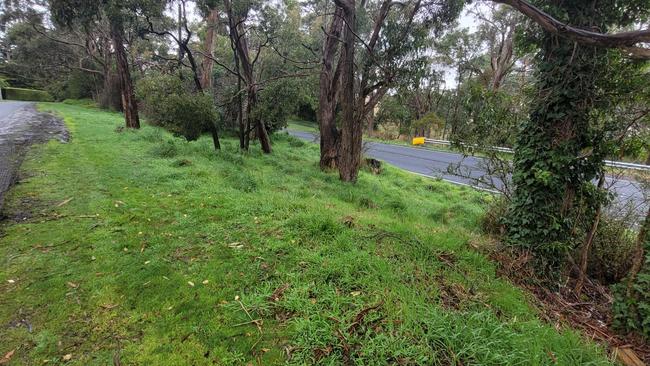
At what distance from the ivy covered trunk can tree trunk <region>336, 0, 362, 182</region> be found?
16.6 feet

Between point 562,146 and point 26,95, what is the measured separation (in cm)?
5123

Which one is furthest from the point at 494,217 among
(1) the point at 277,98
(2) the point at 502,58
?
(2) the point at 502,58

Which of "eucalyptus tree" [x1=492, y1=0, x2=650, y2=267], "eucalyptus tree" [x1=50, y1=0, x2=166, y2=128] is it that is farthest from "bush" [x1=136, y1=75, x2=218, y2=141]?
"eucalyptus tree" [x1=492, y1=0, x2=650, y2=267]

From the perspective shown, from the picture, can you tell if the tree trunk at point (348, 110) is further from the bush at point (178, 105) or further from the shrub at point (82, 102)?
the shrub at point (82, 102)

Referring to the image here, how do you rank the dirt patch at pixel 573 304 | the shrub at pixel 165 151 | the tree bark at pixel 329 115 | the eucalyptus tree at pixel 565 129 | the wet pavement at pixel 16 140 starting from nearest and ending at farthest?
the dirt patch at pixel 573 304 → the eucalyptus tree at pixel 565 129 → the wet pavement at pixel 16 140 → the shrub at pixel 165 151 → the tree bark at pixel 329 115

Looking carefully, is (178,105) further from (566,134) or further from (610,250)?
(610,250)

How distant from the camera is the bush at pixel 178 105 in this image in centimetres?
945

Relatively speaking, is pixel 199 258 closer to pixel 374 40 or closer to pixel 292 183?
pixel 292 183

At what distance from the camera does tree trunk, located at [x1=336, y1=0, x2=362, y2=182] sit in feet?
26.8

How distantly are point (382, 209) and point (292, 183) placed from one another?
2.54 m

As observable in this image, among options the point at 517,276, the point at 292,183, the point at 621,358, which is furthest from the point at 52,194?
the point at 621,358

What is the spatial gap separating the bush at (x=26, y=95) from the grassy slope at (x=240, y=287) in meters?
42.2

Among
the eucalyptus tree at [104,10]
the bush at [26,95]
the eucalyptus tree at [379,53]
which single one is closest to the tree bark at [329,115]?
the eucalyptus tree at [379,53]

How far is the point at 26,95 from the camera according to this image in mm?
37469
